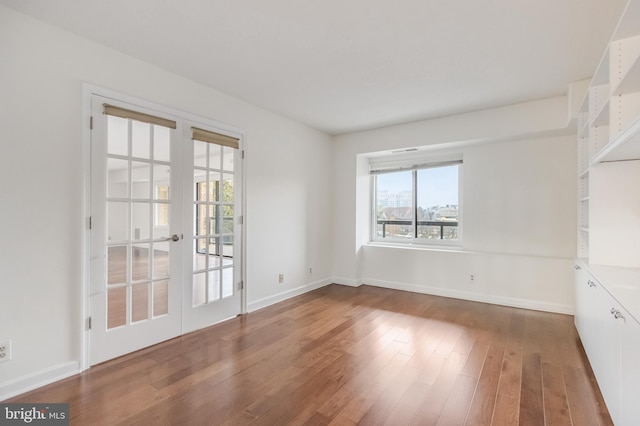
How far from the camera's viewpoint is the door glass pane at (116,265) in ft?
8.41

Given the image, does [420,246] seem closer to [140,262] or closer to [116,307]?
[140,262]

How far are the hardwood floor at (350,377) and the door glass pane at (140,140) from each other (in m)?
1.78

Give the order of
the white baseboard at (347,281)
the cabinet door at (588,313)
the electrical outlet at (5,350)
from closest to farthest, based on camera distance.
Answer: the electrical outlet at (5,350) → the cabinet door at (588,313) → the white baseboard at (347,281)

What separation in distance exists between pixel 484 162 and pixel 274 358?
3771 mm

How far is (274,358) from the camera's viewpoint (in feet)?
8.47

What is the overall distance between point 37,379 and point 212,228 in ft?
5.84

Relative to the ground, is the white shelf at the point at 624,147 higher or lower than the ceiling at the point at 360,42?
lower

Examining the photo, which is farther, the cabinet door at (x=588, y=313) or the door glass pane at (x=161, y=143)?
the door glass pane at (x=161, y=143)

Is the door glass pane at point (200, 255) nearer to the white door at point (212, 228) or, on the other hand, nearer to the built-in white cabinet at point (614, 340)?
the white door at point (212, 228)

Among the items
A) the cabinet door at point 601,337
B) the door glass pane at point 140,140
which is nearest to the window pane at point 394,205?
the cabinet door at point 601,337

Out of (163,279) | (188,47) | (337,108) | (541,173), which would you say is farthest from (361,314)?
(188,47)

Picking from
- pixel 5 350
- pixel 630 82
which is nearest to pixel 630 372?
pixel 630 82

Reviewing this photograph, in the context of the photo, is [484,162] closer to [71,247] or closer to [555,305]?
[555,305]

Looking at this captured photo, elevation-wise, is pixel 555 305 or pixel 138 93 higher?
pixel 138 93
